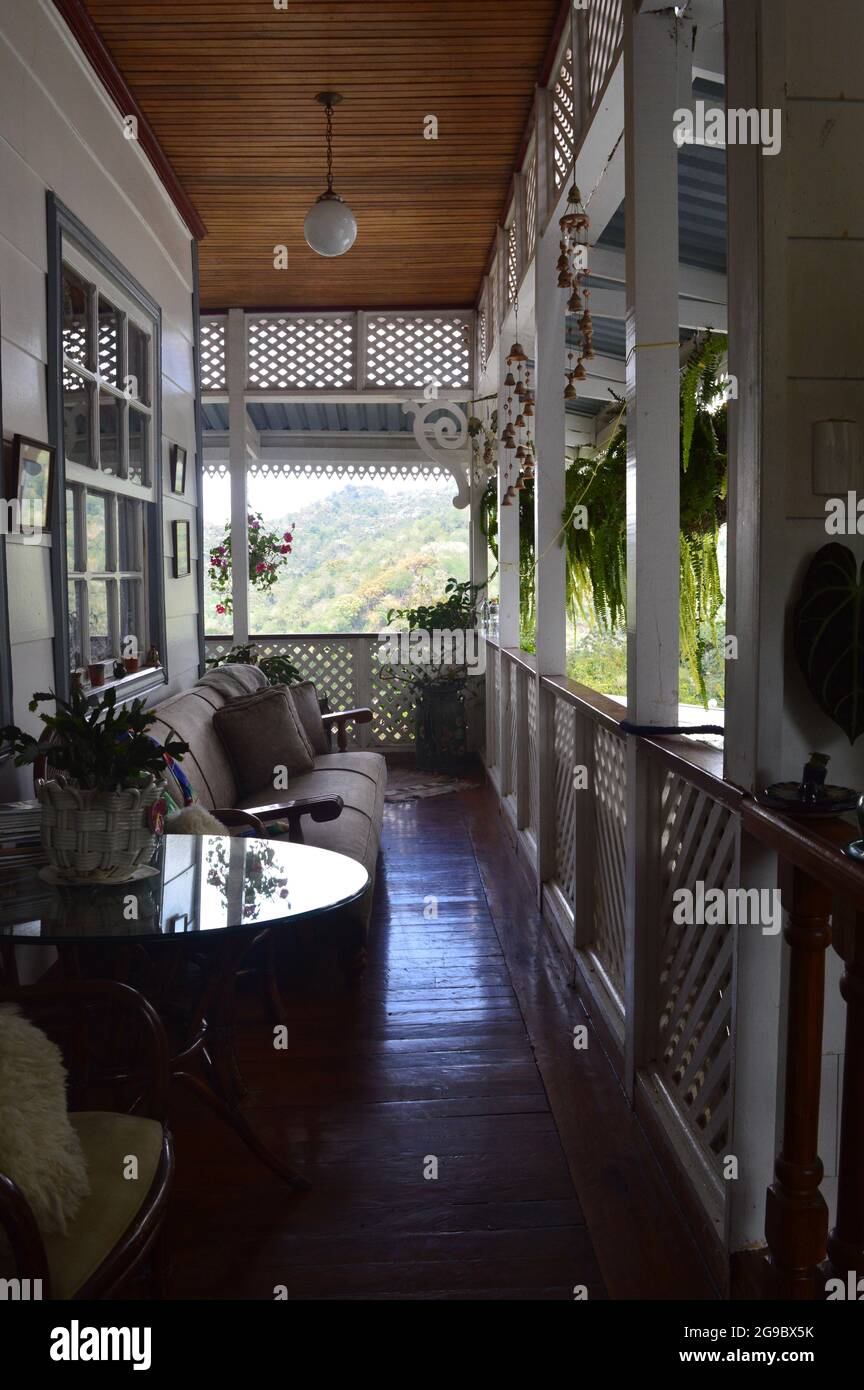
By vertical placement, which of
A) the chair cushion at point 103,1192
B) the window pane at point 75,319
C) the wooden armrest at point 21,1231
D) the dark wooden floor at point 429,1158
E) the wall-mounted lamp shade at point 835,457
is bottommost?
the dark wooden floor at point 429,1158

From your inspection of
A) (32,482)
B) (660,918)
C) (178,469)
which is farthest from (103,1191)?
(178,469)

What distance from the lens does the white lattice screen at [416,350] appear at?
7242mm

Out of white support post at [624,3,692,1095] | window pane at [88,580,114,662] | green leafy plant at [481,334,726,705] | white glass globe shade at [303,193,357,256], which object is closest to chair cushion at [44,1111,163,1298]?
white support post at [624,3,692,1095]

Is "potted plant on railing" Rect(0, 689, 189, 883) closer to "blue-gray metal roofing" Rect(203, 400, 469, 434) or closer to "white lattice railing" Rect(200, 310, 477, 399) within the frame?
"white lattice railing" Rect(200, 310, 477, 399)

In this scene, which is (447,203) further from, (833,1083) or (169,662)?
(833,1083)

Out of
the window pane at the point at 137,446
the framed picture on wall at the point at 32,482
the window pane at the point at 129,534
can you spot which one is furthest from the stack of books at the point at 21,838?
the window pane at the point at 137,446

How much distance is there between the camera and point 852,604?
5.50ft

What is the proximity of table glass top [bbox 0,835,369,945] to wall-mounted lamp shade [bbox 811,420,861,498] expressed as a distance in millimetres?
1152

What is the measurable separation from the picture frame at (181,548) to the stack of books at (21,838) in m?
2.80

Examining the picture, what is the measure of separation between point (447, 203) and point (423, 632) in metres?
2.99

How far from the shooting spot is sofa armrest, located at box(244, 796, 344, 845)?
3459 millimetres

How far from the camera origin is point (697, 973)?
223 cm

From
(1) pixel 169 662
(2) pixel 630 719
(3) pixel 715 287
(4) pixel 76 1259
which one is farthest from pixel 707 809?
(3) pixel 715 287

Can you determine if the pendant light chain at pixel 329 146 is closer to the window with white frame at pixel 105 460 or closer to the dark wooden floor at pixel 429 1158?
the window with white frame at pixel 105 460
